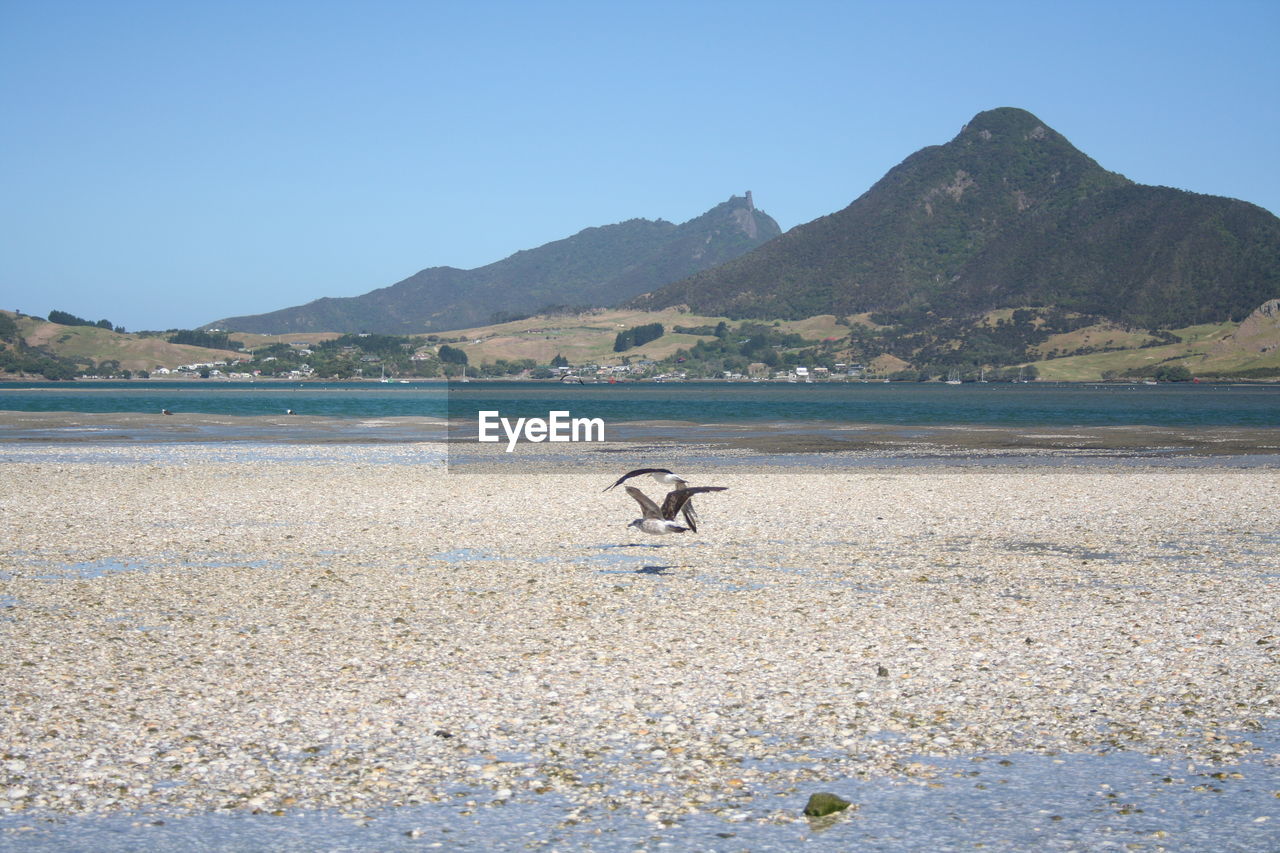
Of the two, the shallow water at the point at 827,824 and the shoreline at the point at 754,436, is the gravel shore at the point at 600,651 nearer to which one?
the shallow water at the point at 827,824

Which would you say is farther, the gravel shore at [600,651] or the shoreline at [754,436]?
the shoreline at [754,436]

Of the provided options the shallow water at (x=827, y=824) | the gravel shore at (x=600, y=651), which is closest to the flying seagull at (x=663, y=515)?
the gravel shore at (x=600, y=651)

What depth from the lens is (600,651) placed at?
1323cm

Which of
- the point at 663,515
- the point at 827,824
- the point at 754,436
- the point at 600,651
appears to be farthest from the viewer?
the point at 754,436

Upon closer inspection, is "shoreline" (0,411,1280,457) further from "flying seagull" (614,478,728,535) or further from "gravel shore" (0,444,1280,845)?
"flying seagull" (614,478,728,535)

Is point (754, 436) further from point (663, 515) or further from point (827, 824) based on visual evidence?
point (827, 824)

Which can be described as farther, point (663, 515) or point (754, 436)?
point (754, 436)

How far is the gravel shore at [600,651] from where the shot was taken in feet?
30.9

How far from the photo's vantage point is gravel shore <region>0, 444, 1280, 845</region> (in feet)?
30.9

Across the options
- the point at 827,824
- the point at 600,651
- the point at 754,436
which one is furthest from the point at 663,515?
the point at 754,436

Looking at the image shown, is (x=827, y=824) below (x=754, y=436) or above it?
above

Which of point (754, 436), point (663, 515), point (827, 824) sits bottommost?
point (754, 436)

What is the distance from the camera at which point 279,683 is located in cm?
1177

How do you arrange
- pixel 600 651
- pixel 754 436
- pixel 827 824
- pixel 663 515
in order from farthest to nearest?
pixel 754 436 → pixel 663 515 → pixel 600 651 → pixel 827 824
